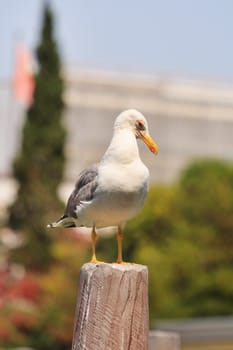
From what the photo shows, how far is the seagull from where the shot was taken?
5.04 m

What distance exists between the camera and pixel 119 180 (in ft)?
16.6

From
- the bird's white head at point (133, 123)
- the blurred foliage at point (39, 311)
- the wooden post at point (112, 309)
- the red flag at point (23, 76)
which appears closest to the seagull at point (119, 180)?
the bird's white head at point (133, 123)

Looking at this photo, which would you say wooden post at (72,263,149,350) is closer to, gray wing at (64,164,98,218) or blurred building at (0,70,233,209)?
gray wing at (64,164,98,218)

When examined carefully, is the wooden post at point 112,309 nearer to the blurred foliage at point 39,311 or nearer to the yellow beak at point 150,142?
the yellow beak at point 150,142

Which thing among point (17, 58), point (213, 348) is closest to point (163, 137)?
point (17, 58)

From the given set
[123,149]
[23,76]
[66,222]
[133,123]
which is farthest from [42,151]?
[123,149]

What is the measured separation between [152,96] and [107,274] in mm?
70834

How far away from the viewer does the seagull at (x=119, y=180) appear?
5.04 metres

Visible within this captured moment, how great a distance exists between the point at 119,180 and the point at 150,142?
0.74ft

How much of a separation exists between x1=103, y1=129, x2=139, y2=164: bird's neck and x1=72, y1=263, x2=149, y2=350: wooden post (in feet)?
1.55

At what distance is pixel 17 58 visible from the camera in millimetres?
70250

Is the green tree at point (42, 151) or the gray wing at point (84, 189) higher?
the green tree at point (42, 151)

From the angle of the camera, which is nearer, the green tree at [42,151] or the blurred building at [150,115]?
the green tree at [42,151]

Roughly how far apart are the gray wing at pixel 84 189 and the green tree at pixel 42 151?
111ft
